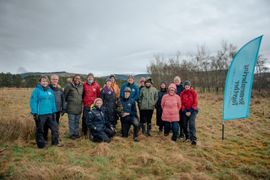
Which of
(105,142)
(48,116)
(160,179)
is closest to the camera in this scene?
→ (160,179)

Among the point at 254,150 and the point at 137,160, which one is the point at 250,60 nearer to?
the point at 254,150

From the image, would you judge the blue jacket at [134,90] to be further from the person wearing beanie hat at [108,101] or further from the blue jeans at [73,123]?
the blue jeans at [73,123]

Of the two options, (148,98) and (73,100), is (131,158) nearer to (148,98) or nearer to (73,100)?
(148,98)

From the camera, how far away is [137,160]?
446cm

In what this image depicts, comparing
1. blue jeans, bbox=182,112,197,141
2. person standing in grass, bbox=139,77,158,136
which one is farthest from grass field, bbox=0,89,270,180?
person standing in grass, bbox=139,77,158,136

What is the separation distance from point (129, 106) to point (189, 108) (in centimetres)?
217

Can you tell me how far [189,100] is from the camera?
19.6 feet

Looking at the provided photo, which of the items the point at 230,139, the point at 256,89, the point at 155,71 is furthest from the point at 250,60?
the point at 256,89

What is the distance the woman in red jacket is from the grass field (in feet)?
1.59

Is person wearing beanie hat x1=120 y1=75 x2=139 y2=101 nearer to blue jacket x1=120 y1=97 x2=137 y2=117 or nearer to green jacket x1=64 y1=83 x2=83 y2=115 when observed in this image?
blue jacket x1=120 y1=97 x2=137 y2=117

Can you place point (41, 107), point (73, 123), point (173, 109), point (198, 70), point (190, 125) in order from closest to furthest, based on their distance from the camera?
point (41, 107)
point (190, 125)
point (173, 109)
point (73, 123)
point (198, 70)

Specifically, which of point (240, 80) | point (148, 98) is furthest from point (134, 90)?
point (240, 80)

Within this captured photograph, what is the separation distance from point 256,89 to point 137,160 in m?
41.5

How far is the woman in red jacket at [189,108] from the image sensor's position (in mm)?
5875
